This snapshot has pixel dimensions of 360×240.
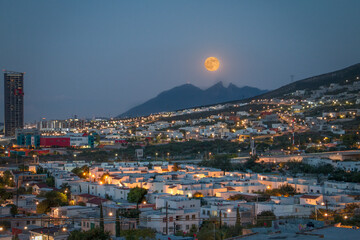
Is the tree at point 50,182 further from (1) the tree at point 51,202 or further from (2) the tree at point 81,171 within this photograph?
(1) the tree at point 51,202

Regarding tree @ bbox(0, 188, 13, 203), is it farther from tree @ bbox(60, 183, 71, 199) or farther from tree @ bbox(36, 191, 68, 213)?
tree @ bbox(60, 183, 71, 199)

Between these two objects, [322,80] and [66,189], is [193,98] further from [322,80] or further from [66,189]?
[66,189]

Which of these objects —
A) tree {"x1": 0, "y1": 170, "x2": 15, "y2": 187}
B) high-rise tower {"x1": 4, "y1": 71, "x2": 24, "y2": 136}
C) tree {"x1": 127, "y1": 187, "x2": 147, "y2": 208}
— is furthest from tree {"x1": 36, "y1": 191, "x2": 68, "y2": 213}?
high-rise tower {"x1": 4, "y1": 71, "x2": 24, "y2": 136}

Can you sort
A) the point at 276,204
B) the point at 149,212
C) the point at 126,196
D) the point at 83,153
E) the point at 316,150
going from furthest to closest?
the point at 83,153 → the point at 316,150 → the point at 126,196 → the point at 276,204 → the point at 149,212

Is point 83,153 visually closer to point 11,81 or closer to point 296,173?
point 296,173

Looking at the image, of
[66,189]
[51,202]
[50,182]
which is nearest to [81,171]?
[50,182]

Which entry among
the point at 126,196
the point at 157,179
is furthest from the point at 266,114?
the point at 126,196

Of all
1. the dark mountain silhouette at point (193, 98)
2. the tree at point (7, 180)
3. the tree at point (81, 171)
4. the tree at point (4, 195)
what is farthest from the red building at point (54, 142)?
the dark mountain silhouette at point (193, 98)

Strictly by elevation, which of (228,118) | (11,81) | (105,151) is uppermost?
(11,81)

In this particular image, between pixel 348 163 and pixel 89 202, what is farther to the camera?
pixel 348 163
